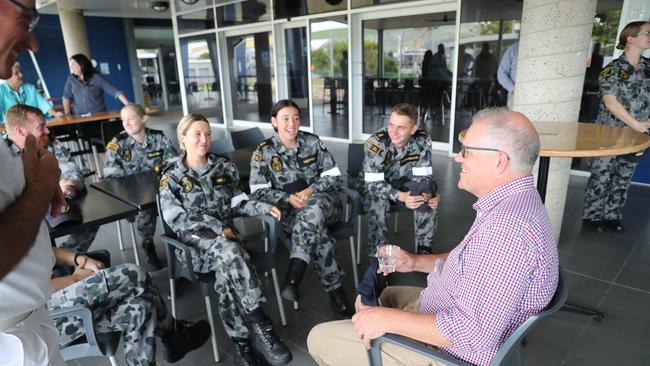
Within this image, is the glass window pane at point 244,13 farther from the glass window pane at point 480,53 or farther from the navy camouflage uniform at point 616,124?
the navy camouflage uniform at point 616,124

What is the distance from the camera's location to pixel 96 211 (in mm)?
2262

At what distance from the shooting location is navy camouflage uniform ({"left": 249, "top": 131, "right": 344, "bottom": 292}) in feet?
8.23

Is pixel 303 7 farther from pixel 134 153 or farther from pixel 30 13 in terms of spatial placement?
pixel 30 13

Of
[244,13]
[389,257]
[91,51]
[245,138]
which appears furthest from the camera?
[91,51]

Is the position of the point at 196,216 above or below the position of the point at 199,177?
below

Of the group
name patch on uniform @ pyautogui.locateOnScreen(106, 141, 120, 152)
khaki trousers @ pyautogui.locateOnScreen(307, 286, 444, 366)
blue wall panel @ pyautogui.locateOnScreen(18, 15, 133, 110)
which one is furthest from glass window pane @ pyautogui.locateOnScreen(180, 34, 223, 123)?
khaki trousers @ pyautogui.locateOnScreen(307, 286, 444, 366)

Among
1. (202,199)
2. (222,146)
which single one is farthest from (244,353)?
(222,146)

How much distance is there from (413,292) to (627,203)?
12.3 feet

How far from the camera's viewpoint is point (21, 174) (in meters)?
0.97

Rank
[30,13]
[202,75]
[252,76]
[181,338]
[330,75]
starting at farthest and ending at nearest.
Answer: [202,75]
[252,76]
[330,75]
[181,338]
[30,13]

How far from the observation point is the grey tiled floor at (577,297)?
2184 millimetres

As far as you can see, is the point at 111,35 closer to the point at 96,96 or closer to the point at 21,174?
the point at 96,96

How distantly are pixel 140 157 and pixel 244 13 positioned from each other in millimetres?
6593

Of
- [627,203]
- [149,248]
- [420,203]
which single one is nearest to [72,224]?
[149,248]
